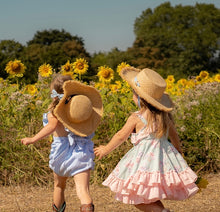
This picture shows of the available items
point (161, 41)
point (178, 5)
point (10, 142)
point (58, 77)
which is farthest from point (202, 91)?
point (178, 5)

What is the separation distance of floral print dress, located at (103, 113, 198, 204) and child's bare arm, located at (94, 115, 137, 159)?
0.08m

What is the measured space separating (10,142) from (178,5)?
2120 inches

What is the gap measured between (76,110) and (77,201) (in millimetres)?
1713

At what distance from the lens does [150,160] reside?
3.34 m

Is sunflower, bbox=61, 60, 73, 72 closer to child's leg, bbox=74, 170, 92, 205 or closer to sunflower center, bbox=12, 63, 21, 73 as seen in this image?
sunflower center, bbox=12, 63, 21, 73

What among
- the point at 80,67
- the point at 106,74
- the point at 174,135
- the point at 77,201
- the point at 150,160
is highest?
the point at 80,67

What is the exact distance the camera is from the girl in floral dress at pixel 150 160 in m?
3.30

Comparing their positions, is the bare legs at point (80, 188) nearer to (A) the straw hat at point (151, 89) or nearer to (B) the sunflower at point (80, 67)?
(A) the straw hat at point (151, 89)

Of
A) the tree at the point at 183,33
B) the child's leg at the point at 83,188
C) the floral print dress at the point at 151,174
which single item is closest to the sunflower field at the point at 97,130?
the child's leg at the point at 83,188

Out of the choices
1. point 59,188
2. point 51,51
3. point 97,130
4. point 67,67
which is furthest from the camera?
point 51,51

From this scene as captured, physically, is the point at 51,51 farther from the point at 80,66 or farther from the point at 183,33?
the point at 183,33

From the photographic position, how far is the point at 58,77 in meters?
3.87

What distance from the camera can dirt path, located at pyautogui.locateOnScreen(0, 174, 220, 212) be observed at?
4641mm

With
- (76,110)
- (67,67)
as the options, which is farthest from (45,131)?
(67,67)
